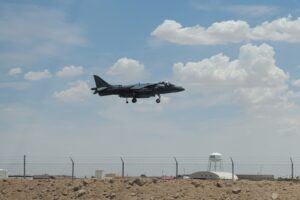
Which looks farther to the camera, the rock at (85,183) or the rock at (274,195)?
the rock at (85,183)

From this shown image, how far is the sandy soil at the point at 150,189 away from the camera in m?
31.9

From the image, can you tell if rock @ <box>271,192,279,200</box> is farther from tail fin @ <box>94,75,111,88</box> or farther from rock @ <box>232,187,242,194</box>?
tail fin @ <box>94,75,111,88</box>

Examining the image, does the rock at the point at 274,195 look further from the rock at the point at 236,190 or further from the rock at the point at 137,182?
the rock at the point at 137,182

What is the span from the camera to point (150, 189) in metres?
34.4

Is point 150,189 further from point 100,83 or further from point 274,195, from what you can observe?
point 100,83

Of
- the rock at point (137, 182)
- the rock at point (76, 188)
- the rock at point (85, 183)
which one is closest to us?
the rock at point (137, 182)

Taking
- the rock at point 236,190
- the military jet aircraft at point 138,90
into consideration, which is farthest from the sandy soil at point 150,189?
the military jet aircraft at point 138,90

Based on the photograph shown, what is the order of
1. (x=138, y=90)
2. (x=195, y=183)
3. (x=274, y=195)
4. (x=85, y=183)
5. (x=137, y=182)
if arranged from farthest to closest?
1. (x=138, y=90)
2. (x=85, y=183)
3. (x=137, y=182)
4. (x=195, y=183)
5. (x=274, y=195)

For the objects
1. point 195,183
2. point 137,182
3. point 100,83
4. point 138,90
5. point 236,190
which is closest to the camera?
point 236,190

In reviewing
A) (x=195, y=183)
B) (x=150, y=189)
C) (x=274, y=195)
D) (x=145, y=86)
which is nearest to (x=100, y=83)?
(x=145, y=86)

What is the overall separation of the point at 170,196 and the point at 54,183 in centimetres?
889

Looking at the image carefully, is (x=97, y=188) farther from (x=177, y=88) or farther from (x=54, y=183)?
(x=177, y=88)

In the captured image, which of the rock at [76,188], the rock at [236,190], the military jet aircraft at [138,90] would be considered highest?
the military jet aircraft at [138,90]

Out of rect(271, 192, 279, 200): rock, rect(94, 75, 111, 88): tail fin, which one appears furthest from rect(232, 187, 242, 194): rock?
rect(94, 75, 111, 88): tail fin
